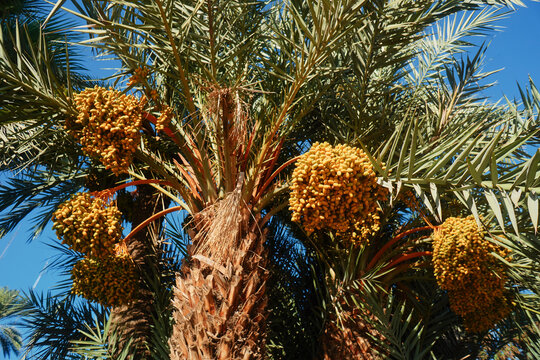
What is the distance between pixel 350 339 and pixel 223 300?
104 centimetres

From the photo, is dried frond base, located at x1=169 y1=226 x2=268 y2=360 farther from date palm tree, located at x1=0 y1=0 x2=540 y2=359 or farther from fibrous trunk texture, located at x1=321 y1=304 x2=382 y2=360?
fibrous trunk texture, located at x1=321 y1=304 x2=382 y2=360

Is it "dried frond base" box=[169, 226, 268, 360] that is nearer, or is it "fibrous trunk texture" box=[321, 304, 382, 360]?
"dried frond base" box=[169, 226, 268, 360]

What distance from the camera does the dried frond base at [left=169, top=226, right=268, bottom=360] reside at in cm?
Result: 291

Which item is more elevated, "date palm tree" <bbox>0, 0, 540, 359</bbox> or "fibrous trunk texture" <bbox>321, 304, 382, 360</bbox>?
"date palm tree" <bbox>0, 0, 540, 359</bbox>

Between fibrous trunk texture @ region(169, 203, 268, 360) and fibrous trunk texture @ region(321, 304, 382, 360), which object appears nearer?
fibrous trunk texture @ region(169, 203, 268, 360)

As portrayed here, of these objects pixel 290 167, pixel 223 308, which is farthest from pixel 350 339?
pixel 290 167

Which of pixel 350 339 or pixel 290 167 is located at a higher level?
pixel 290 167

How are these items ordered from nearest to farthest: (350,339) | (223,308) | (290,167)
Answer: (223,308), (350,339), (290,167)

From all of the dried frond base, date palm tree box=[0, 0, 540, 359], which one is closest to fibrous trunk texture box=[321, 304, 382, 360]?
date palm tree box=[0, 0, 540, 359]

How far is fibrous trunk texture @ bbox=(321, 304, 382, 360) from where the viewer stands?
349 cm

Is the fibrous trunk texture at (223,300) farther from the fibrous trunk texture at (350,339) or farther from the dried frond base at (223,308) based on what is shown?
the fibrous trunk texture at (350,339)

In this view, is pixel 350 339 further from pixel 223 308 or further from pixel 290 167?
pixel 290 167

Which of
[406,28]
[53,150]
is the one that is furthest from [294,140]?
[53,150]

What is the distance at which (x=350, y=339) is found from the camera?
3.51 m
